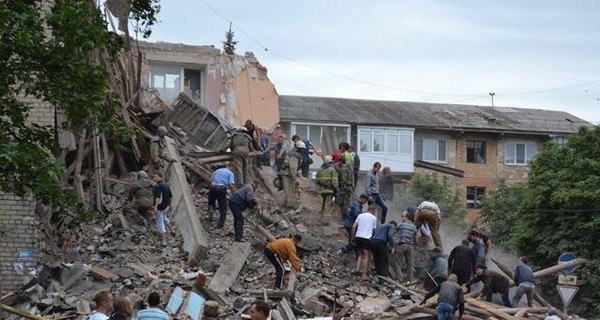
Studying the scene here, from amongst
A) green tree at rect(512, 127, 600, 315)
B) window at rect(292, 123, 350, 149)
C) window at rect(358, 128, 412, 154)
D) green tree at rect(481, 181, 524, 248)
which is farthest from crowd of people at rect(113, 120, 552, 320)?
window at rect(358, 128, 412, 154)

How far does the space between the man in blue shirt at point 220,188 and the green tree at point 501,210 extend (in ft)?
87.8

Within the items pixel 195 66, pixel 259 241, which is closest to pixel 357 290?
pixel 259 241

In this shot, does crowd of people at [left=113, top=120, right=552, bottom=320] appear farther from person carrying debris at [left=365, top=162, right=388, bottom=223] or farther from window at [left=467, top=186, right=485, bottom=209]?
window at [left=467, top=186, right=485, bottom=209]

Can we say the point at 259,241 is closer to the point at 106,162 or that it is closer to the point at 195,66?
the point at 106,162

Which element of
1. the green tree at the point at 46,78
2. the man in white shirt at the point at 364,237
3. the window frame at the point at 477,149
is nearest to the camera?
the green tree at the point at 46,78

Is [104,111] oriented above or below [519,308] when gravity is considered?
above

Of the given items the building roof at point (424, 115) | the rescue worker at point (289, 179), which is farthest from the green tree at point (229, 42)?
the rescue worker at point (289, 179)

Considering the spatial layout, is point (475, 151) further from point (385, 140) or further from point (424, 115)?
point (385, 140)

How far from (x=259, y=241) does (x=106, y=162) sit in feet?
13.6

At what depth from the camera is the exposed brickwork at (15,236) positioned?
22.9 metres

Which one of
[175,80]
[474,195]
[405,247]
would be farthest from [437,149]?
[405,247]

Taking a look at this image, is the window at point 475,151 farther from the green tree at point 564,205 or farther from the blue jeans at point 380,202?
the blue jeans at point 380,202

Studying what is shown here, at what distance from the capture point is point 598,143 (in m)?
39.8

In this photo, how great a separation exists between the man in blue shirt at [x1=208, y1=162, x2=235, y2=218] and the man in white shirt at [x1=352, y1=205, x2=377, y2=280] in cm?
311
